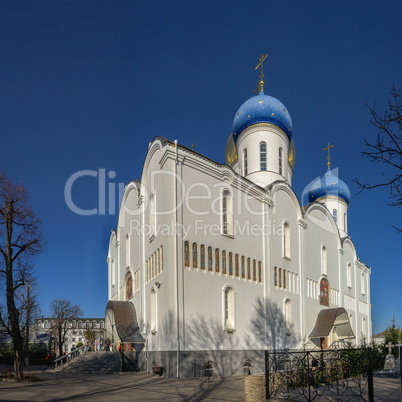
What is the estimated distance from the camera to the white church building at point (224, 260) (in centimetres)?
1820

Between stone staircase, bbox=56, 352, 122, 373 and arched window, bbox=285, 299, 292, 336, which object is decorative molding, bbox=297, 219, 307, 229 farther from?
stone staircase, bbox=56, 352, 122, 373

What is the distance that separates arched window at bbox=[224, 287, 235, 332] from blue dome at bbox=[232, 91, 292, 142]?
12909mm

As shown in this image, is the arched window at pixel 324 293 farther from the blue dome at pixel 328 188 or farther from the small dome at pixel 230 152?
the small dome at pixel 230 152

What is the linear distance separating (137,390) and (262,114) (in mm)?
19760

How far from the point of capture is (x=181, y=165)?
19.1 meters

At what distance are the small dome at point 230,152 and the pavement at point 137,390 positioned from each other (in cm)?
1980

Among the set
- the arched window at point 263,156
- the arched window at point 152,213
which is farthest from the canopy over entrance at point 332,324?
the arched window at point 152,213

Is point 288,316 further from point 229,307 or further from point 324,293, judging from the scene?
point 324,293

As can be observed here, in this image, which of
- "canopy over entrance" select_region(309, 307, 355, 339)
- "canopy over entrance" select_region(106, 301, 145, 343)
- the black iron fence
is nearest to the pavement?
the black iron fence

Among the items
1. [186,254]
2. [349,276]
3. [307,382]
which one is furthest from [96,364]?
[349,276]

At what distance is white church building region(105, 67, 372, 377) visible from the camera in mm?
18203

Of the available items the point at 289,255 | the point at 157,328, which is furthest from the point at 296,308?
the point at 157,328

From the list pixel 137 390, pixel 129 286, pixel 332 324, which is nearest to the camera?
pixel 137 390

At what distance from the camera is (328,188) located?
37125 millimetres
